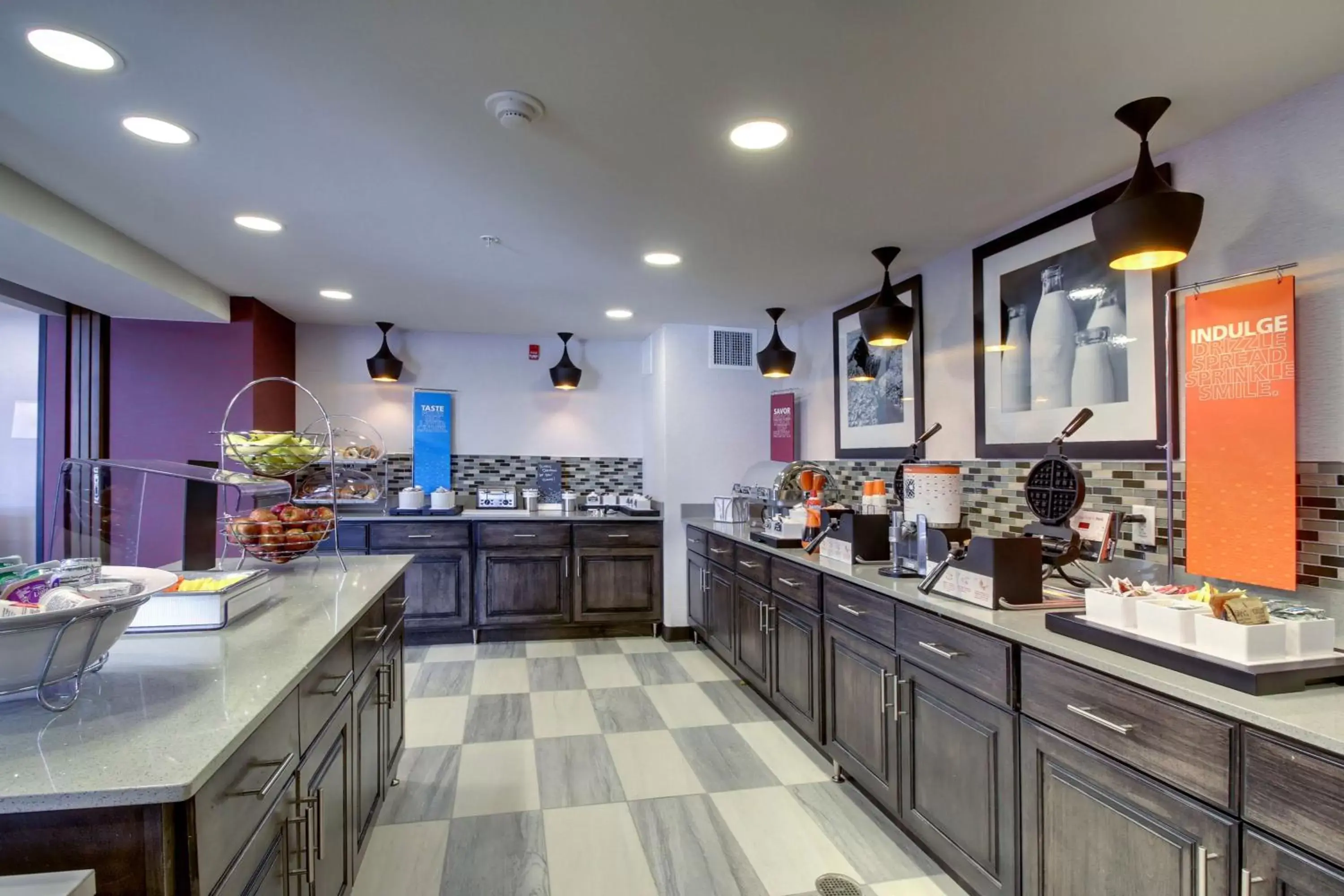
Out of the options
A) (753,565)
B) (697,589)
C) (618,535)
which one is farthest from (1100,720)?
(618,535)

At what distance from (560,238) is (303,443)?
4.67 ft

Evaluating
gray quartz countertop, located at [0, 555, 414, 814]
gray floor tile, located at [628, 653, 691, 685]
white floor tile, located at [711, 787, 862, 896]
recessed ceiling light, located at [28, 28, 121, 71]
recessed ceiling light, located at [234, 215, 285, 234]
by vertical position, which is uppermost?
recessed ceiling light, located at [28, 28, 121, 71]

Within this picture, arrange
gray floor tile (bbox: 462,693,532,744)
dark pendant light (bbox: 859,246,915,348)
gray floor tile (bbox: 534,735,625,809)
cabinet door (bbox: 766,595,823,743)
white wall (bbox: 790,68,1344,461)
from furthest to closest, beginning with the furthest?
gray floor tile (bbox: 462,693,532,744) < dark pendant light (bbox: 859,246,915,348) < cabinet door (bbox: 766,595,823,743) < gray floor tile (bbox: 534,735,625,809) < white wall (bbox: 790,68,1344,461)

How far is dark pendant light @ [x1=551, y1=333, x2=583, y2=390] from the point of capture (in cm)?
517

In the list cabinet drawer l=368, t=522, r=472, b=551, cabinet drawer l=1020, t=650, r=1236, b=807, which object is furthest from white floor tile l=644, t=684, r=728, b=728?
cabinet drawer l=1020, t=650, r=1236, b=807

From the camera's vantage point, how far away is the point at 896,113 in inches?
72.6

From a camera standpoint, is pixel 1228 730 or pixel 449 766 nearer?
pixel 1228 730

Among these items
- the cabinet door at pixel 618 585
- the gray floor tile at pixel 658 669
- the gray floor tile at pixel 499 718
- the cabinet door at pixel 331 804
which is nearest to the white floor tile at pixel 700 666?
the gray floor tile at pixel 658 669

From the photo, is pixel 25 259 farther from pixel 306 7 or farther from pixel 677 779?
pixel 677 779

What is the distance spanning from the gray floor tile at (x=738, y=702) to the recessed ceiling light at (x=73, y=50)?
10.9ft

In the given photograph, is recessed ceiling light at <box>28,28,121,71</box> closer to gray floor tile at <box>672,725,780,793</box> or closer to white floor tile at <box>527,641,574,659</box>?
gray floor tile at <box>672,725,780,793</box>

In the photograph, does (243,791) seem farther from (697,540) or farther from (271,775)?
(697,540)

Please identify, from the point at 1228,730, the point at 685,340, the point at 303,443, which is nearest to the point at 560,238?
the point at 303,443

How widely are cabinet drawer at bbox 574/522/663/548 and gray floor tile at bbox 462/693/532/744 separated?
133 cm
